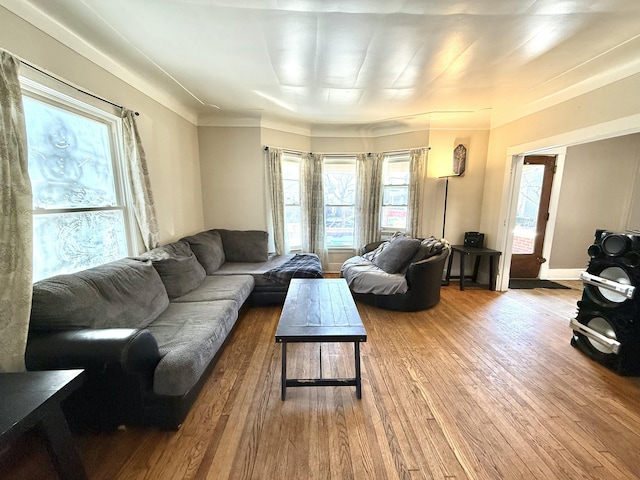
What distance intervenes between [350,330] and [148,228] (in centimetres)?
221

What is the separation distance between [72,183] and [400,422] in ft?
9.43

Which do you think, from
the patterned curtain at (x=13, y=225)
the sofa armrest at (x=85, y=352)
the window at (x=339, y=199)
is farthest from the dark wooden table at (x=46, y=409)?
the window at (x=339, y=199)

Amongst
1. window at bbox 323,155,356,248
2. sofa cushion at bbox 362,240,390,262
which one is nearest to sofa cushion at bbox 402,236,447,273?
sofa cushion at bbox 362,240,390,262

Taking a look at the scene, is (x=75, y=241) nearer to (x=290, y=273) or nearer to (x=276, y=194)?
(x=290, y=273)

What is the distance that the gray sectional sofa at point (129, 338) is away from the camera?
1.25 m

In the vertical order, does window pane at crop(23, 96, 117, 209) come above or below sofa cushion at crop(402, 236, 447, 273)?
above

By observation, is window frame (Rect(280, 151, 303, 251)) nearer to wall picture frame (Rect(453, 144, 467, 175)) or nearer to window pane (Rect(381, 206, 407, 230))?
window pane (Rect(381, 206, 407, 230))

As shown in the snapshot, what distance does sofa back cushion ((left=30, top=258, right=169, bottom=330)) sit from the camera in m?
1.34

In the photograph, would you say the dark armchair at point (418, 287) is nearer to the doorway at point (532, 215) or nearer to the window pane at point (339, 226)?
the window pane at point (339, 226)

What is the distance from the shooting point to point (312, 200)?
13.9 feet

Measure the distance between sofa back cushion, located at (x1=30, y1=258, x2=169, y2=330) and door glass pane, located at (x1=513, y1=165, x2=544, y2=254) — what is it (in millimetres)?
5019

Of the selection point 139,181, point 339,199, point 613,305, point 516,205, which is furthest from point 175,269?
point 516,205

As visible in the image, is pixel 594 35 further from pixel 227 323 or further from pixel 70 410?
pixel 70 410

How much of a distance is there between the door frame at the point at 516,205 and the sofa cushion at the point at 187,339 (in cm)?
379
